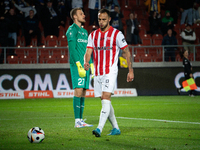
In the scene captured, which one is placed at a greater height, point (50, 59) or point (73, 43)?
point (73, 43)

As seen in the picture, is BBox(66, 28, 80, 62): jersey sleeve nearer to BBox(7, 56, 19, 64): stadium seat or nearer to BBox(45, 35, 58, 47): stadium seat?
BBox(7, 56, 19, 64): stadium seat

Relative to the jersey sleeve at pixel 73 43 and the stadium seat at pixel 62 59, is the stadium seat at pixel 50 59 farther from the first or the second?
the jersey sleeve at pixel 73 43

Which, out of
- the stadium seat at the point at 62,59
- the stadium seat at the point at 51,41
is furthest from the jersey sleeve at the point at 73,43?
the stadium seat at the point at 51,41

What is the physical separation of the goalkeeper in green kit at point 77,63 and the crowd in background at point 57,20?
33.2ft

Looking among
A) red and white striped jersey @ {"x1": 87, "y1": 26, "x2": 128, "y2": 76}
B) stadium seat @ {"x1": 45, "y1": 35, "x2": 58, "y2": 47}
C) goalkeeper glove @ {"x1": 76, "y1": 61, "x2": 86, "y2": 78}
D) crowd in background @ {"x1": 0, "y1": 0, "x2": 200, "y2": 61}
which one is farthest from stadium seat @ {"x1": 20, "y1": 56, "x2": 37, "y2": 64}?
red and white striped jersey @ {"x1": 87, "y1": 26, "x2": 128, "y2": 76}

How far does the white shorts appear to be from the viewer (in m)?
5.64

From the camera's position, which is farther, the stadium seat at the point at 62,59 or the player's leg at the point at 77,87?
the stadium seat at the point at 62,59

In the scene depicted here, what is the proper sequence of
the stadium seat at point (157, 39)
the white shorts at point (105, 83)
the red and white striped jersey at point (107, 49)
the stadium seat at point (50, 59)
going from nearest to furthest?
1. the white shorts at point (105, 83)
2. the red and white striped jersey at point (107, 49)
3. the stadium seat at point (50, 59)
4. the stadium seat at point (157, 39)

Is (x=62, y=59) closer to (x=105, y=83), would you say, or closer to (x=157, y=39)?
→ (x=157, y=39)

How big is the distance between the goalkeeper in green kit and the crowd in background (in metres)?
10.1

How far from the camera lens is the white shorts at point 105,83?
5641mm

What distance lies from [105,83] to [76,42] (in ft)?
5.71

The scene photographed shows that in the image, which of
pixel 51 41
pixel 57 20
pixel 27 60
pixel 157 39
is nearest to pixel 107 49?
pixel 27 60

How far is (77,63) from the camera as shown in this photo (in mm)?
6762
